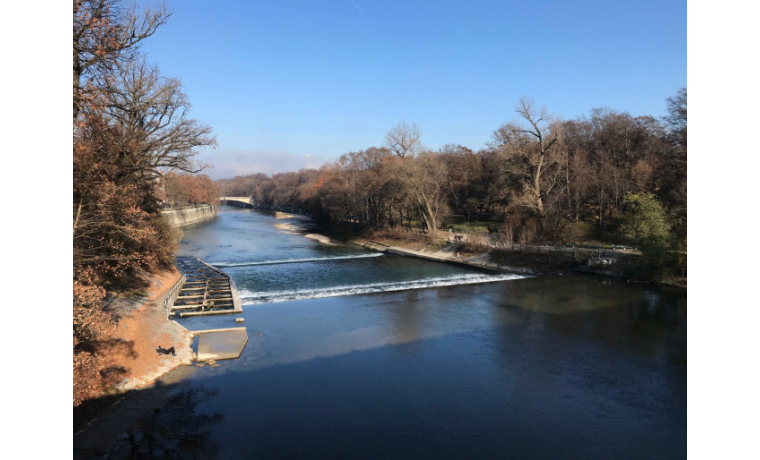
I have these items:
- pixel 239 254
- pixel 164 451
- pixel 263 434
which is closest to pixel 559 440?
pixel 263 434

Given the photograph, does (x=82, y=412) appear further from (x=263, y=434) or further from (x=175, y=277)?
(x=175, y=277)

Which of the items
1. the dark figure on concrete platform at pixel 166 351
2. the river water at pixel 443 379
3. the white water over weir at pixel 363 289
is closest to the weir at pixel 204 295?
the river water at pixel 443 379

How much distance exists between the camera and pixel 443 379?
15.3 m

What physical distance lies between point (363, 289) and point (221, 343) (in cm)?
1252

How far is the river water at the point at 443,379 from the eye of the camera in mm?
11578

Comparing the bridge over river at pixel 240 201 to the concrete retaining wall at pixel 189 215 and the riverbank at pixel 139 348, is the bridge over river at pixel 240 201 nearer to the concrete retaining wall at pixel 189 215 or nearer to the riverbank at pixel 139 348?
the concrete retaining wall at pixel 189 215

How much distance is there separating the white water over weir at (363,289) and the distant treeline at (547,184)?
7585 mm

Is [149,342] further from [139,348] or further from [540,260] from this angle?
[540,260]

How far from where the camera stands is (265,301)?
2609 centimetres

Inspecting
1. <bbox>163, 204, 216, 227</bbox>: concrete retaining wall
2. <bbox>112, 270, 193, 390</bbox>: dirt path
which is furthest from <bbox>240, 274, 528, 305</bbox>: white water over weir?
<bbox>163, 204, 216, 227</bbox>: concrete retaining wall

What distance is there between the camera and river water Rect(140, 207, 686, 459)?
11578mm

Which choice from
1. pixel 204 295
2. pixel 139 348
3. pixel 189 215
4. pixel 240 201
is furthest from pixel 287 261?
pixel 240 201

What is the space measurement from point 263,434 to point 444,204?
40.4m

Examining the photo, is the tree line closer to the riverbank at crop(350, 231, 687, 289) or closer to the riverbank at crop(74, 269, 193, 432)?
the riverbank at crop(74, 269, 193, 432)
